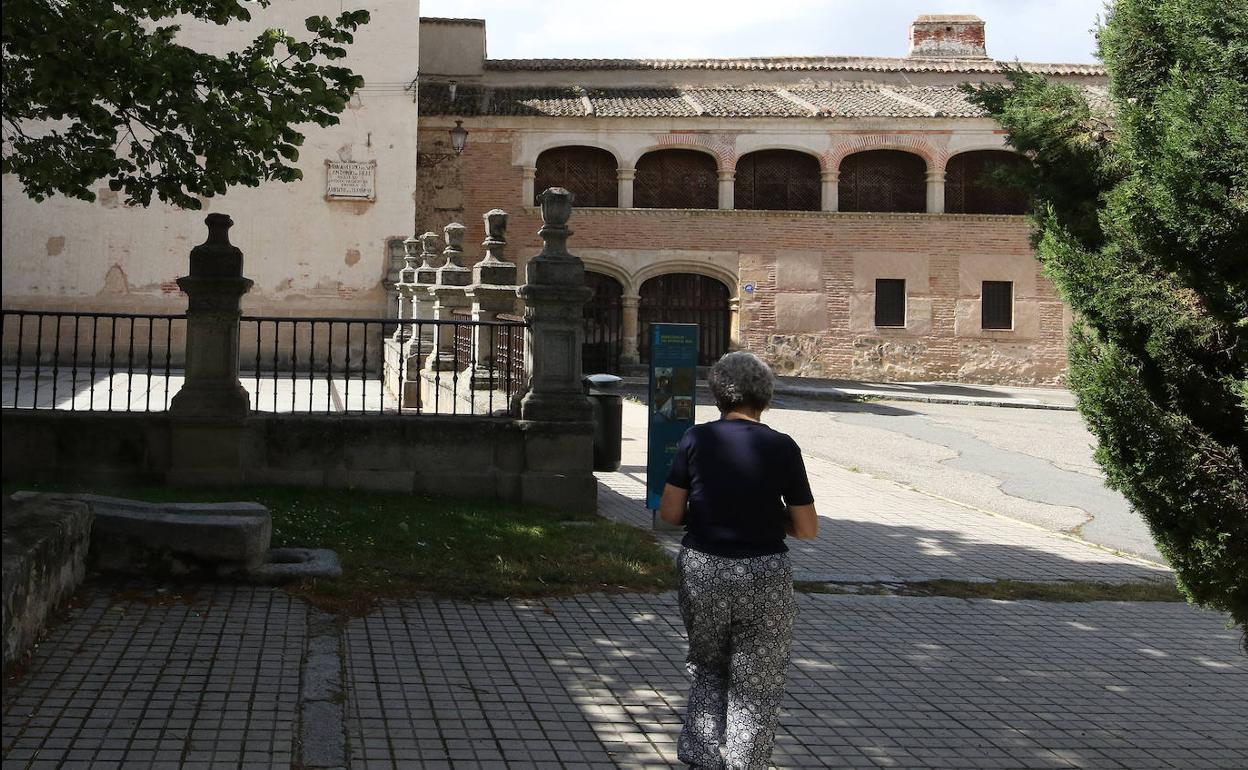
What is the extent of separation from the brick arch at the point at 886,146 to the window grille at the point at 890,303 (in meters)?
3.57

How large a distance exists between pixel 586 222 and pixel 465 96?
5.49 m

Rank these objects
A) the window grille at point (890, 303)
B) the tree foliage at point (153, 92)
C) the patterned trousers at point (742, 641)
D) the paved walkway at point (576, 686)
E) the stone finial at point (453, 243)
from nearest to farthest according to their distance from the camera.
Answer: the patterned trousers at point (742, 641) → the paved walkway at point (576, 686) → the tree foliage at point (153, 92) → the stone finial at point (453, 243) → the window grille at point (890, 303)

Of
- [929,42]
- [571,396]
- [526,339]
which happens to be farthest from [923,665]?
[929,42]

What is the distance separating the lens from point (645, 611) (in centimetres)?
678

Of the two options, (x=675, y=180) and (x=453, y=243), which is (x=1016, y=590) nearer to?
(x=453, y=243)

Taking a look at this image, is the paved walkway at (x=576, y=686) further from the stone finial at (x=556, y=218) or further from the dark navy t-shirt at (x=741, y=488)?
the stone finial at (x=556, y=218)

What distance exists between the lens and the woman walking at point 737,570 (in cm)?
388

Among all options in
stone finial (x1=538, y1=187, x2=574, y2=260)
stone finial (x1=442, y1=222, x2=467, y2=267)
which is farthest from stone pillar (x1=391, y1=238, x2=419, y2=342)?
stone finial (x1=538, y1=187, x2=574, y2=260)

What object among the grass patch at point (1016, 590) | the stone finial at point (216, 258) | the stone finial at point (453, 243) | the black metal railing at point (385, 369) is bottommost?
the grass patch at point (1016, 590)

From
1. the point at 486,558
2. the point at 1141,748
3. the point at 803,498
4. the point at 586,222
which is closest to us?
the point at 803,498

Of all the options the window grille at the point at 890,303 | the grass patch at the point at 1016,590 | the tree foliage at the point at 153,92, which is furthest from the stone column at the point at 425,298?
the window grille at the point at 890,303

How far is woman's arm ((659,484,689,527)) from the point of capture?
13.2 ft

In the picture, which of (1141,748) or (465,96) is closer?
(1141,748)

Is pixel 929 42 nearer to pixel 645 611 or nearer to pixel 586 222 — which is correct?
pixel 586 222
